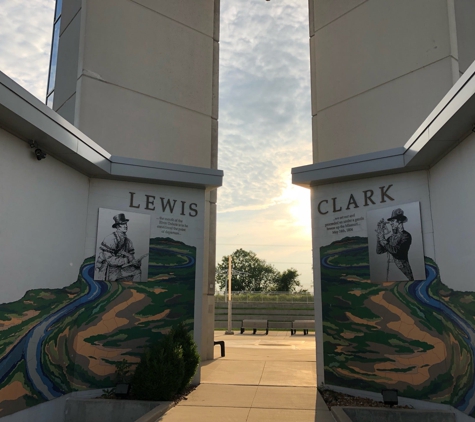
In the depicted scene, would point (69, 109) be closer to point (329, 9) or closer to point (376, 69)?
point (329, 9)

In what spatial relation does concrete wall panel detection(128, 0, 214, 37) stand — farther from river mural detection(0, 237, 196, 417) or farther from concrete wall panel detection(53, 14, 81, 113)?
river mural detection(0, 237, 196, 417)

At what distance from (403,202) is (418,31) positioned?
5358 millimetres

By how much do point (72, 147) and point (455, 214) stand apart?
6.36 metres

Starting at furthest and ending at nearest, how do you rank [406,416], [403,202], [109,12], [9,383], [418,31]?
[109,12] < [418,31] < [403,202] < [406,416] < [9,383]

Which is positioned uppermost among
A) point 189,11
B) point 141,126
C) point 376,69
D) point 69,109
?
point 189,11

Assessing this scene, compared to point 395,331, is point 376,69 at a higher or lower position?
higher

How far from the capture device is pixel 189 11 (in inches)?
599

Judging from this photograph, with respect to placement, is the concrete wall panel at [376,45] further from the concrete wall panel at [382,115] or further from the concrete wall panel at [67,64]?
the concrete wall panel at [67,64]

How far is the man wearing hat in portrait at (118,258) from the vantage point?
30.1ft

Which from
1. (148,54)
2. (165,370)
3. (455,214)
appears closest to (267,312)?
(148,54)

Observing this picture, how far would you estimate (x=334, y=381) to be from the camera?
364 inches

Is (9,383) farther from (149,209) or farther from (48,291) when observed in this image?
(149,209)

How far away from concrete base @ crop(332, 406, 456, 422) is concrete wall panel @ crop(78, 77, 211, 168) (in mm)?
8781

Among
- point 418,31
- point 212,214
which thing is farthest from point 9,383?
point 418,31
